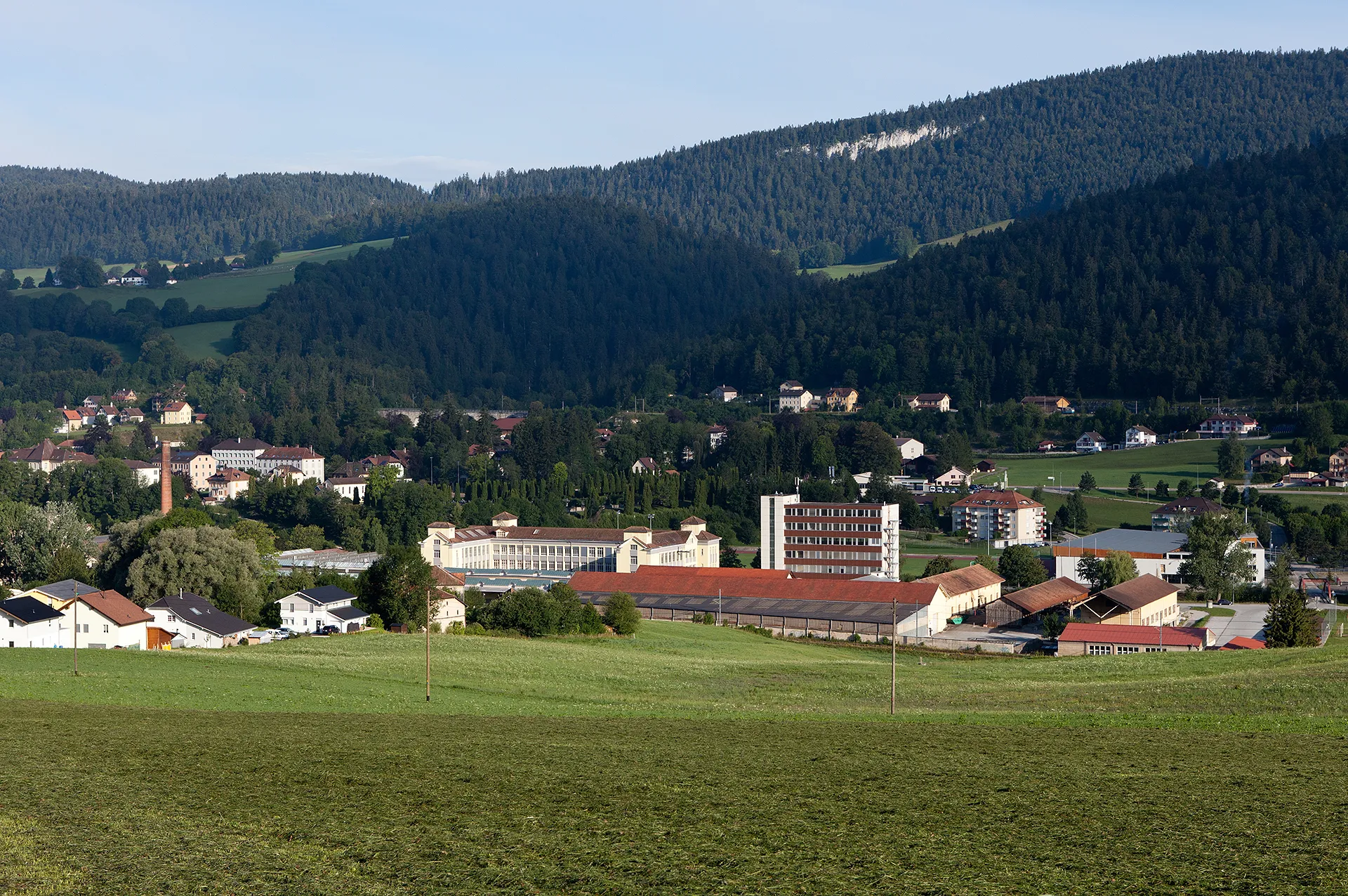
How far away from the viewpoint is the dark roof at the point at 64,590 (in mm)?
47766

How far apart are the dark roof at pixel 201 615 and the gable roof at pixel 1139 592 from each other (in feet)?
109

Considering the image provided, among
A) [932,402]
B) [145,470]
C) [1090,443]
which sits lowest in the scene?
[145,470]

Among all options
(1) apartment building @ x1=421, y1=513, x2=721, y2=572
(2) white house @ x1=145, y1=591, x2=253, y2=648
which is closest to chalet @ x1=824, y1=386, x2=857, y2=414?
(1) apartment building @ x1=421, y1=513, x2=721, y2=572

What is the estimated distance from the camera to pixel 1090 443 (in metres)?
123

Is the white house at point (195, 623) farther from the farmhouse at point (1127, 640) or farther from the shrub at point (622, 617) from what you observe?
the farmhouse at point (1127, 640)

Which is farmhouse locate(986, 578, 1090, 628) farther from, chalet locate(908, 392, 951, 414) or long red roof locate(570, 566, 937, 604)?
chalet locate(908, 392, 951, 414)

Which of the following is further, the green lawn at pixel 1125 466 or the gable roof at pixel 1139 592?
the green lawn at pixel 1125 466

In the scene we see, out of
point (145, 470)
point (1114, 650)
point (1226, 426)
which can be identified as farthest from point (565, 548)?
point (1226, 426)

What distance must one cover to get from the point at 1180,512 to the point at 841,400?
69976 millimetres

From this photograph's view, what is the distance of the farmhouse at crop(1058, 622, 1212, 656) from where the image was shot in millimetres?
48938

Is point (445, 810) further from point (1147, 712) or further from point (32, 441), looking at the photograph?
point (32, 441)

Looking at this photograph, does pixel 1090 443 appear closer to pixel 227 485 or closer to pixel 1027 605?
pixel 1027 605

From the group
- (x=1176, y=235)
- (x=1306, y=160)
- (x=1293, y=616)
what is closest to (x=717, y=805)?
(x=1293, y=616)

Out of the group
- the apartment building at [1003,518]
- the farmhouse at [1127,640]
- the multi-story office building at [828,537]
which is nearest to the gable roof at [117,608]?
the farmhouse at [1127,640]
